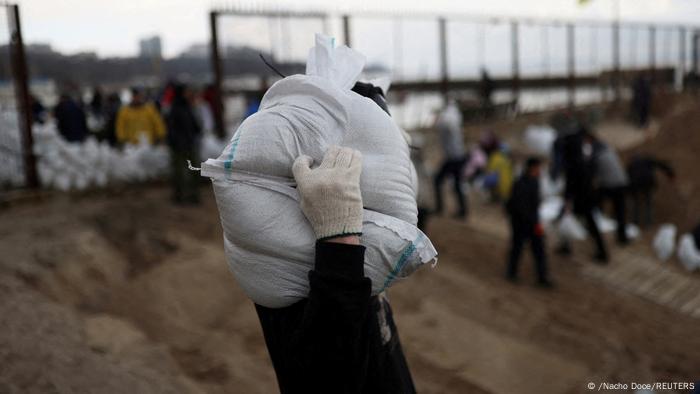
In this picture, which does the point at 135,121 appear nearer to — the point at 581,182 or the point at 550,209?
the point at 581,182

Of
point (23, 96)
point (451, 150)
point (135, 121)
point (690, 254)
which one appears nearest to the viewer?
point (23, 96)

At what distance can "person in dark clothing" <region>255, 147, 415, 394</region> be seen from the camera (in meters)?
1.47

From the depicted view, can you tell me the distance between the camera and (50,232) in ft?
19.9

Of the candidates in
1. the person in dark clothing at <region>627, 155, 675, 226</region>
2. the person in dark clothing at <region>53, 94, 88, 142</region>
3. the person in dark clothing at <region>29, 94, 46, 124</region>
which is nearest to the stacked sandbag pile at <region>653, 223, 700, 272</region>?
the person in dark clothing at <region>627, 155, 675, 226</region>

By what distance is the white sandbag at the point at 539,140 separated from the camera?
13.6 meters

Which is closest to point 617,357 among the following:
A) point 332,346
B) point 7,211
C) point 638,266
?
point 638,266

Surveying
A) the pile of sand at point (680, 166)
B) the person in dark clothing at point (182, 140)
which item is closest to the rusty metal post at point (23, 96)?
the person in dark clothing at point (182, 140)

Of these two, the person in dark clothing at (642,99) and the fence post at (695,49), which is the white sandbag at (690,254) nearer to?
the person in dark clothing at (642,99)

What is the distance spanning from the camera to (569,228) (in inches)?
320

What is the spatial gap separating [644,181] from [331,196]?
8971 millimetres

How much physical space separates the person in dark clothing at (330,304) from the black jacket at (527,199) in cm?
541

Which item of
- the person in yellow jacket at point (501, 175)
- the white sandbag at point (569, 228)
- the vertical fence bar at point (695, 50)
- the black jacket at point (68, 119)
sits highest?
the vertical fence bar at point (695, 50)

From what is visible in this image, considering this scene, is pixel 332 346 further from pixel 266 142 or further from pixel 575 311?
pixel 575 311

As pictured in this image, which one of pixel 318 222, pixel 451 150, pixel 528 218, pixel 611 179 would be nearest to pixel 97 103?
pixel 451 150
